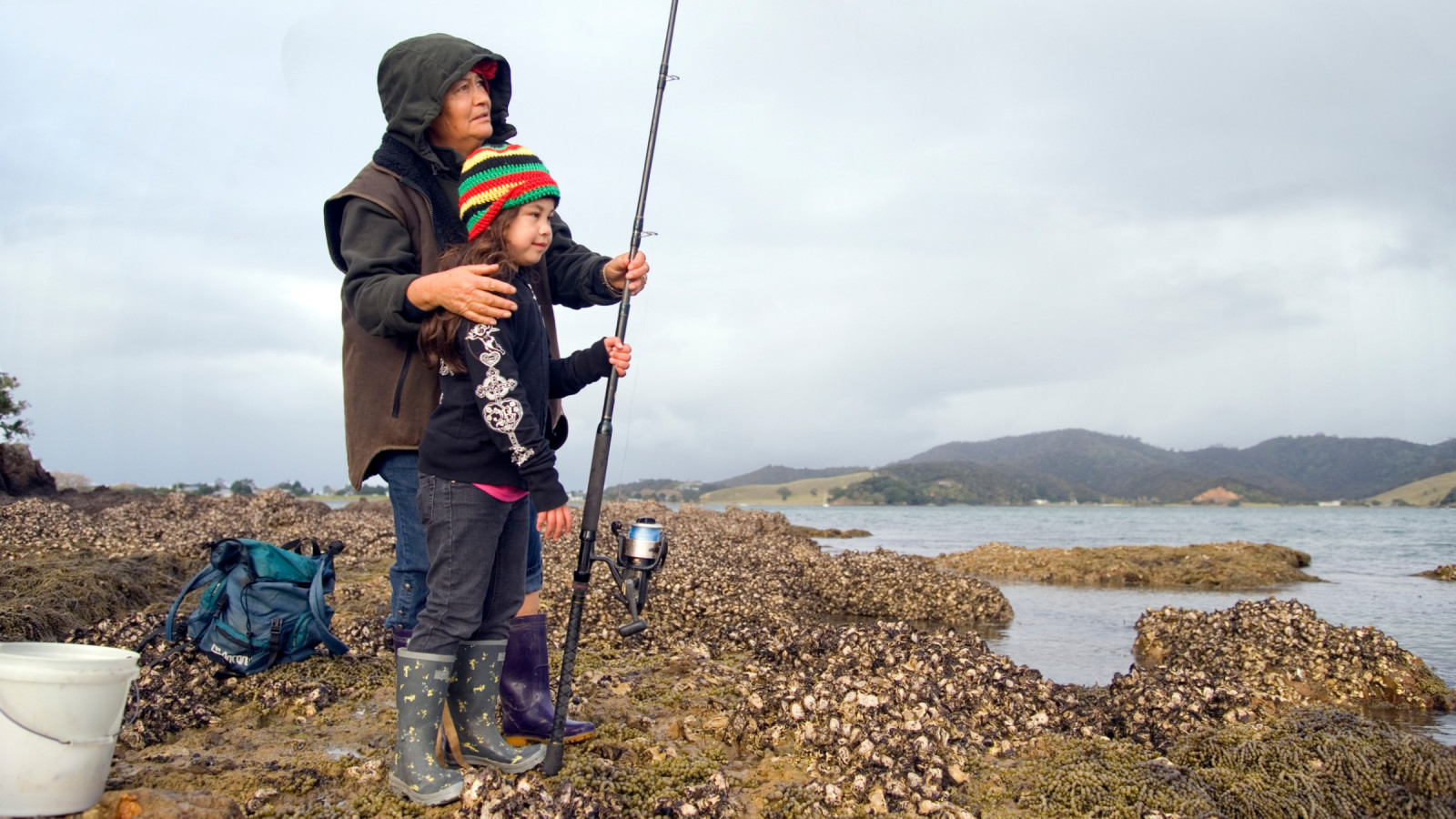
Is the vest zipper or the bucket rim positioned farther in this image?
the vest zipper

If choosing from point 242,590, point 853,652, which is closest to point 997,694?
point 853,652

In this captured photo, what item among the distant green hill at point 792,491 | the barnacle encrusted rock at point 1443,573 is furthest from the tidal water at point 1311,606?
the distant green hill at point 792,491

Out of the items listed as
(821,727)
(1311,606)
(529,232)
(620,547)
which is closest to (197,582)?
(620,547)

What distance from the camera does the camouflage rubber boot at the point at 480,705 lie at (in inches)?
135

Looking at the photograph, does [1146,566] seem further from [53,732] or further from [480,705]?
[53,732]

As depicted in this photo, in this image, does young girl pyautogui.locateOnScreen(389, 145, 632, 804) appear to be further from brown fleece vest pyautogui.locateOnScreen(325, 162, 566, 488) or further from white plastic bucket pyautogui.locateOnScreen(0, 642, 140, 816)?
white plastic bucket pyautogui.locateOnScreen(0, 642, 140, 816)

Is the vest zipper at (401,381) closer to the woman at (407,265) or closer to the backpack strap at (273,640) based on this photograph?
the woman at (407,265)

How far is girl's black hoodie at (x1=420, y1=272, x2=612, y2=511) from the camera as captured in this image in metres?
3.10

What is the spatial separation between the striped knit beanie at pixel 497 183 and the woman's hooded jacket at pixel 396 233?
34 cm

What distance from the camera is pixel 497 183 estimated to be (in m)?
3.31

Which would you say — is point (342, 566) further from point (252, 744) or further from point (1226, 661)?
point (1226, 661)

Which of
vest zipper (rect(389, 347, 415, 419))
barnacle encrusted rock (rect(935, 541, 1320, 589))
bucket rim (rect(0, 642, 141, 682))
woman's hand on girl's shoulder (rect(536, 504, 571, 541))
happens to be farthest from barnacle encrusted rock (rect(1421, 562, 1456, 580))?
bucket rim (rect(0, 642, 141, 682))

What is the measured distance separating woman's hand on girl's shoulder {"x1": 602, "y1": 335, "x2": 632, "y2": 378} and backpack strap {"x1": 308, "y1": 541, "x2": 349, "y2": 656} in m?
2.65

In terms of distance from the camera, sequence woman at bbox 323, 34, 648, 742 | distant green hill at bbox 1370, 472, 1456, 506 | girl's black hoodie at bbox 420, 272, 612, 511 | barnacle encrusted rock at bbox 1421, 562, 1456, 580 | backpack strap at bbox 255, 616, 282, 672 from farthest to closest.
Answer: distant green hill at bbox 1370, 472, 1456, 506, barnacle encrusted rock at bbox 1421, 562, 1456, 580, backpack strap at bbox 255, 616, 282, 672, woman at bbox 323, 34, 648, 742, girl's black hoodie at bbox 420, 272, 612, 511
